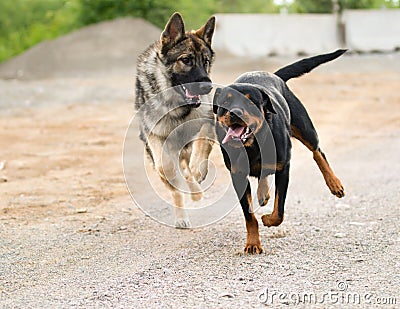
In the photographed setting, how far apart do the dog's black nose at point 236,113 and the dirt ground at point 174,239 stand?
3.65 ft

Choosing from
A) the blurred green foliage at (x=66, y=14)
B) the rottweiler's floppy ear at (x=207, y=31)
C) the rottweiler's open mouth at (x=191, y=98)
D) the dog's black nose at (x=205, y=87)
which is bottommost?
the blurred green foliage at (x=66, y=14)

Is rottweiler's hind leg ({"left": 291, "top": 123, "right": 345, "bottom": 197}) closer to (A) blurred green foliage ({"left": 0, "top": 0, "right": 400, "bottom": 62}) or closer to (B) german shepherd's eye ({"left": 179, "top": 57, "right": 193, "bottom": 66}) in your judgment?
(B) german shepherd's eye ({"left": 179, "top": 57, "right": 193, "bottom": 66})

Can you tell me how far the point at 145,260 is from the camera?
576 centimetres

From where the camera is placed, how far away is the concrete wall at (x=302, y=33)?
29547 mm

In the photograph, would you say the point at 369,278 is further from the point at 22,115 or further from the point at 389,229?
the point at 22,115

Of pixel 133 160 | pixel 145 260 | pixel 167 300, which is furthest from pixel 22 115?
pixel 167 300

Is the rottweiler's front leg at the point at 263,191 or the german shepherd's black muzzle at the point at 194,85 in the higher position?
the german shepherd's black muzzle at the point at 194,85

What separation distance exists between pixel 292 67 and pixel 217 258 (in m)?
2.27

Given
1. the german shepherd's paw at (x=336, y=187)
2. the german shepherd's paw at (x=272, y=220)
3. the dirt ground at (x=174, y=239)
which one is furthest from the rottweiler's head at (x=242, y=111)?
the german shepherd's paw at (x=336, y=187)

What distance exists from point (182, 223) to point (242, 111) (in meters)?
2.20

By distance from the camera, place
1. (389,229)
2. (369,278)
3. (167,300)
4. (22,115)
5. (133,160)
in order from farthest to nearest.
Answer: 1. (22,115)
2. (133,160)
3. (389,229)
4. (369,278)
5. (167,300)

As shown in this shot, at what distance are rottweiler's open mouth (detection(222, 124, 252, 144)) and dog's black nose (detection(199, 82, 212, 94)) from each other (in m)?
1.36

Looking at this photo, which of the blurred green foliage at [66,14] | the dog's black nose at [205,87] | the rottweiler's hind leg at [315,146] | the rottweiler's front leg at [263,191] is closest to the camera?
the rottweiler's front leg at [263,191]

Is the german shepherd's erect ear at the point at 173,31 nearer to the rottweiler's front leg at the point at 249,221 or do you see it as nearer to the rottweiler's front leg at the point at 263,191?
the rottweiler's front leg at the point at 263,191
